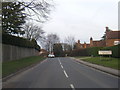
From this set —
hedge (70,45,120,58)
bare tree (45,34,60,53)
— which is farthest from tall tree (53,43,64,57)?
hedge (70,45,120,58)

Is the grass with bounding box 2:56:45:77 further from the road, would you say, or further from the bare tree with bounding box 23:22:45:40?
the bare tree with bounding box 23:22:45:40

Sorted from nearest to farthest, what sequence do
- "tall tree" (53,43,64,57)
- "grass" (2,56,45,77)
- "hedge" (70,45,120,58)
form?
"grass" (2,56,45,77), "hedge" (70,45,120,58), "tall tree" (53,43,64,57)

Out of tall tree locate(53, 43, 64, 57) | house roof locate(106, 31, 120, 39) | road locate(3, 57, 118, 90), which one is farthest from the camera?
tall tree locate(53, 43, 64, 57)

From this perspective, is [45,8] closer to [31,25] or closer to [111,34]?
[111,34]

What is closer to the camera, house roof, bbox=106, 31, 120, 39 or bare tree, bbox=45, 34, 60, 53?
house roof, bbox=106, 31, 120, 39

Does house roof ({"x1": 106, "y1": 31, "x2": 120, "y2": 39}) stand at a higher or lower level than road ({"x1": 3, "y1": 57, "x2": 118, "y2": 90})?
higher

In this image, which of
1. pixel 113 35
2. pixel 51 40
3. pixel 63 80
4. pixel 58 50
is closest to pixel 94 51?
pixel 113 35

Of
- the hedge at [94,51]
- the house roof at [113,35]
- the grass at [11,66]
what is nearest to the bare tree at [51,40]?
the hedge at [94,51]

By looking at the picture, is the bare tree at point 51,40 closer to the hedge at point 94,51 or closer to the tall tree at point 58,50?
the tall tree at point 58,50

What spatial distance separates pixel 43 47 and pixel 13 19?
106 metres

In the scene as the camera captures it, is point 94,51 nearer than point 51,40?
Yes

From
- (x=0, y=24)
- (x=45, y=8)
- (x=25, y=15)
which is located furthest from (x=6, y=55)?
(x=45, y=8)

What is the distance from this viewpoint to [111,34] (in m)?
77.2

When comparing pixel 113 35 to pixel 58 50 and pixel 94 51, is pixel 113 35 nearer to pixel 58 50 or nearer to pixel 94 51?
pixel 94 51
